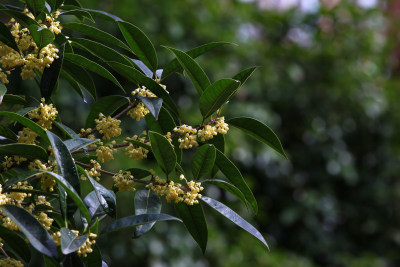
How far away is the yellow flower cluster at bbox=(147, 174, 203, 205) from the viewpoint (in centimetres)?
78

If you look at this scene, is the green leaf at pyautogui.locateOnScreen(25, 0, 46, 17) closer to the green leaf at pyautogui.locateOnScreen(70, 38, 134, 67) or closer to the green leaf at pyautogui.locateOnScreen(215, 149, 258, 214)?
the green leaf at pyautogui.locateOnScreen(70, 38, 134, 67)

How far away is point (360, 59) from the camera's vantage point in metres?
3.87

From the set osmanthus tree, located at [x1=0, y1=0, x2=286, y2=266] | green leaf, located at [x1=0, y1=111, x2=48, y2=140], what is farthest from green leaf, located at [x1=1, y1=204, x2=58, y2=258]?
green leaf, located at [x1=0, y1=111, x2=48, y2=140]

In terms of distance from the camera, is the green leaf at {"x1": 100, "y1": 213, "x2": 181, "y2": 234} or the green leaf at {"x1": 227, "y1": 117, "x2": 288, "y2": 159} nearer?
the green leaf at {"x1": 100, "y1": 213, "x2": 181, "y2": 234}

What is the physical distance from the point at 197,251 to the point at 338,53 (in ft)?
5.85

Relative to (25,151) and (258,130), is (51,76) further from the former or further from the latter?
(258,130)

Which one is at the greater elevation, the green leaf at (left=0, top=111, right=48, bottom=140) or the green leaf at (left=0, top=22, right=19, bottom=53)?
the green leaf at (left=0, top=22, right=19, bottom=53)

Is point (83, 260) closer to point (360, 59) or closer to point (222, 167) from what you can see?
point (222, 167)

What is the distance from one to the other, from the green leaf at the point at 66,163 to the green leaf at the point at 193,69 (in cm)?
23

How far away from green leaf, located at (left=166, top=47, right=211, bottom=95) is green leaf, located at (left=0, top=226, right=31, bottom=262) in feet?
1.14

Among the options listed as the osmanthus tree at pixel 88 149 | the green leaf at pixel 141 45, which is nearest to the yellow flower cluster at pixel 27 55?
the osmanthus tree at pixel 88 149

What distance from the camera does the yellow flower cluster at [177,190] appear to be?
777mm

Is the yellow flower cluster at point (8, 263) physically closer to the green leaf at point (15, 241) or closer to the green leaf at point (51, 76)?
the green leaf at point (15, 241)

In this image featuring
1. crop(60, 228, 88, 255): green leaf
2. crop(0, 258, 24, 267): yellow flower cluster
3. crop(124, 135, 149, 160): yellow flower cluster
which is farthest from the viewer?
crop(124, 135, 149, 160): yellow flower cluster
